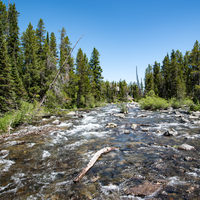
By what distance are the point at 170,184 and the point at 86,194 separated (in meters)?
1.95

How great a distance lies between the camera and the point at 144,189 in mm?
2764

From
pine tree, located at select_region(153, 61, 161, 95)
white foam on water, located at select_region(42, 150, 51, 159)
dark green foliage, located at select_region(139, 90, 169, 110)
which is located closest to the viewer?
white foam on water, located at select_region(42, 150, 51, 159)

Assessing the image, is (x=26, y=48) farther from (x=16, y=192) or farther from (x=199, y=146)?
(x=199, y=146)

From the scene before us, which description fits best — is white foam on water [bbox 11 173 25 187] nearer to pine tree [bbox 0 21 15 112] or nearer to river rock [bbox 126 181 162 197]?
river rock [bbox 126 181 162 197]

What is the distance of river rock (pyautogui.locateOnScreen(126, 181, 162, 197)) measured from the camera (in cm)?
265

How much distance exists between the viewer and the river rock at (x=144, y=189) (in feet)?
8.69

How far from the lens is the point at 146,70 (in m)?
66.2

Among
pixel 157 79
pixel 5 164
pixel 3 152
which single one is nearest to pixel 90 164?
pixel 5 164

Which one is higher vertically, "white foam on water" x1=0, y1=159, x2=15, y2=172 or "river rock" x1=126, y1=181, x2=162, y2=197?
"river rock" x1=126, y1=181, x2=162, y2=197

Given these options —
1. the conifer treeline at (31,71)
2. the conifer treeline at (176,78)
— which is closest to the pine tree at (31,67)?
the conifer treeline at (31,71)

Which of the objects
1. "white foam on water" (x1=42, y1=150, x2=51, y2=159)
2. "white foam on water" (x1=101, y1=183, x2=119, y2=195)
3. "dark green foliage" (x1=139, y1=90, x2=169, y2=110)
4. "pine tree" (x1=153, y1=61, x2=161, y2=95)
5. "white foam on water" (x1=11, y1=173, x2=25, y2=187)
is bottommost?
"white foam on water" (x1=42, y1=150, x2=51, y2=159)

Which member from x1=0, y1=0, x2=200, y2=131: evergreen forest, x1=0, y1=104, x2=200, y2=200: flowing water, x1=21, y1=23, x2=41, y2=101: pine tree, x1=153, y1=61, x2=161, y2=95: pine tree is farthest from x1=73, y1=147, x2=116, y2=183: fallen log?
x1=153, y1=61, x2=161, y2=95: pine tree

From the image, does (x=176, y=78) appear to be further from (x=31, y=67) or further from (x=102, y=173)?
(x=102, y=173)

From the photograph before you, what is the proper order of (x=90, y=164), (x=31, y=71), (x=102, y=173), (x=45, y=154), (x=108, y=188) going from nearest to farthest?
(x=108, y=188) → (x=102, y=173) → (x=90, y=164) → (x=45, y=154) → (x=31, y=71)
